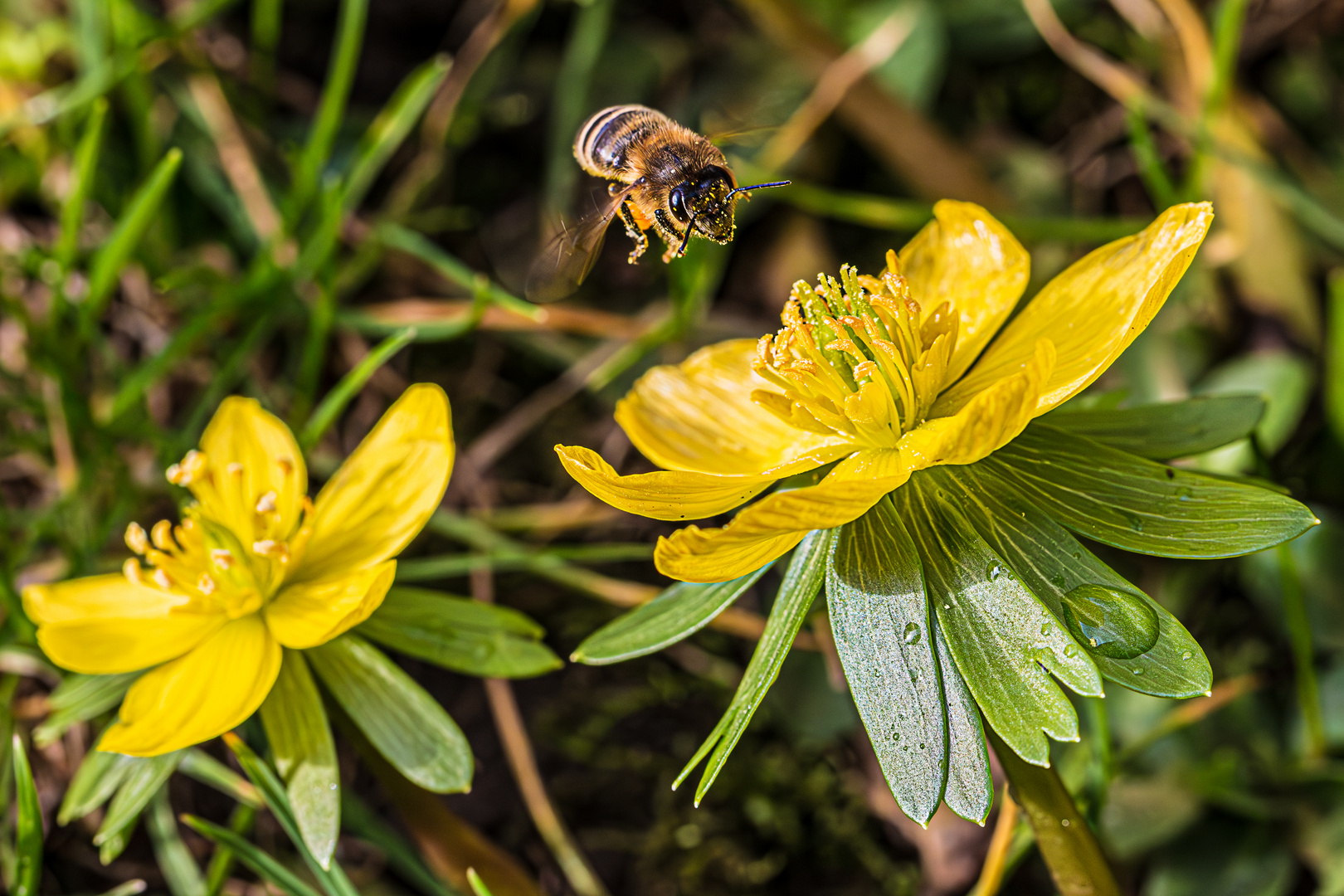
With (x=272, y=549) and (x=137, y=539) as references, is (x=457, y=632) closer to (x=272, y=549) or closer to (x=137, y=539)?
(x=272, y=549)

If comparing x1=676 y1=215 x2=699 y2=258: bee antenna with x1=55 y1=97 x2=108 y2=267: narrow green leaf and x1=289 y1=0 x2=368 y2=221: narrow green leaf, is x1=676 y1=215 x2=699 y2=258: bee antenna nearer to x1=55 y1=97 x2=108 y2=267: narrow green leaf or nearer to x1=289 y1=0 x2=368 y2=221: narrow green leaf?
x1=289 y1=0 x2=368 y2=221: narrow green leaf

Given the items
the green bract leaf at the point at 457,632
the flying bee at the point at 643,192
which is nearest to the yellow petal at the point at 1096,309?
the flying bee at the point at 643,192

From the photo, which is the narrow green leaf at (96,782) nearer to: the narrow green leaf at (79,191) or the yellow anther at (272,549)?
the yellow anther at (272,549)

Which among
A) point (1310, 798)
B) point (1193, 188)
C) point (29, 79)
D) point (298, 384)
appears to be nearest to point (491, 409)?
point (298, 384)

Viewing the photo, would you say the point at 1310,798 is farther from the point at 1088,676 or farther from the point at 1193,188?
the point at 1193,188

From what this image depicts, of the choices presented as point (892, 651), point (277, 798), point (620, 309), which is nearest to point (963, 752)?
point (892, 651)
